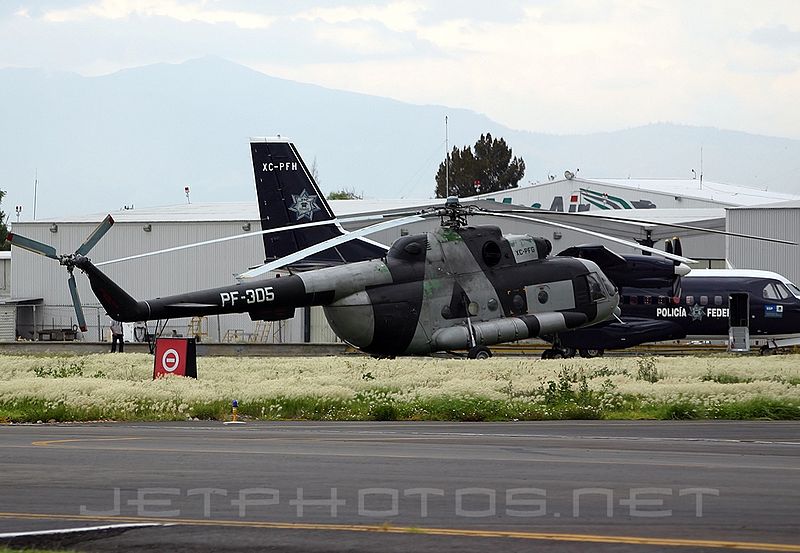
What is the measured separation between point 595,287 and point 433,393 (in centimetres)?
733

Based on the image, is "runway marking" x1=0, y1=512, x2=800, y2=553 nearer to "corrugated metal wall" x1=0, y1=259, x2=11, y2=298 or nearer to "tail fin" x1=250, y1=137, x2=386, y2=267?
"tail fin" x1=250, y1=137, x2=386, y2=267

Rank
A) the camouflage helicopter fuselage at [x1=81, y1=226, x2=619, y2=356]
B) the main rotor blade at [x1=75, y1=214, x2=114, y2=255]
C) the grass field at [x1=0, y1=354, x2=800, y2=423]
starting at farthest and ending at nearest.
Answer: the camouflage helicopter fuselage at [x1=81, y1=226, x2=619, y2=356], the main rotor blade at [x1=75, y1=214, x2=114, y2=255], the grass field at [x1=0, y1=354, x2=800, y2=423]

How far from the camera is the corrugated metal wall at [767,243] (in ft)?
177

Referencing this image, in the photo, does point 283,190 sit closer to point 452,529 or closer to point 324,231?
point 324,231

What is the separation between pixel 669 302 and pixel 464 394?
1850 cm

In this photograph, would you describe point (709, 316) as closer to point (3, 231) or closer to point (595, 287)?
point (595, 287)

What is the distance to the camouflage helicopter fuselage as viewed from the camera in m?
27.3

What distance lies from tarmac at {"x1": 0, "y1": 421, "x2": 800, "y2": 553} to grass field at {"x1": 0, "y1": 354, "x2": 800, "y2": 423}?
373cm

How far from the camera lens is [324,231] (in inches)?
1620

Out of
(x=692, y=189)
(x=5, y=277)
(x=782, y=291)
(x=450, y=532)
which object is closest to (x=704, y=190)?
(x=692, y=189)

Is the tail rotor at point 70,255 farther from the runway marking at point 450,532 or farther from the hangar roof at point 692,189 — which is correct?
the hangar roof at point 692,189

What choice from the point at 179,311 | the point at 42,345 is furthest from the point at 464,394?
the point at 42,345

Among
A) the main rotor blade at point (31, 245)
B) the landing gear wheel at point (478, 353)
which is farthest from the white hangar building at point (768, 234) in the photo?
the main rotor blade at point (31, 245)

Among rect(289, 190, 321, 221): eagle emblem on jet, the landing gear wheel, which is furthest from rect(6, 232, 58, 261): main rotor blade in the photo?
rect(289, 190, 321, 221): eagle emblem on jet
